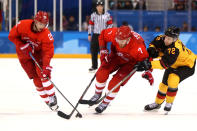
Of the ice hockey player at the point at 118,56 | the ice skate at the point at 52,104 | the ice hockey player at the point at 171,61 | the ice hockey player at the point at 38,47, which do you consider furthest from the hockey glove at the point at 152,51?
the ice skate at the point at 52,104

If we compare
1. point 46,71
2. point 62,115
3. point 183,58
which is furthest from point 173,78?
point 46,71

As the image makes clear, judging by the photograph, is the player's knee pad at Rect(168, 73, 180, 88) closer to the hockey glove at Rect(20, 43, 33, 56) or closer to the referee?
the hockey glove at Rect(20, 43, 33, 56)

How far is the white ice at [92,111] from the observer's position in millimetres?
3506

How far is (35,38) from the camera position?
3.98 m

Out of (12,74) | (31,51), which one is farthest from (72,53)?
(31,51)

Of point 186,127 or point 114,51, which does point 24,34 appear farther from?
point 186,127

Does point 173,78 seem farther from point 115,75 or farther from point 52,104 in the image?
point 52,104

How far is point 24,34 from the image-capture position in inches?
158

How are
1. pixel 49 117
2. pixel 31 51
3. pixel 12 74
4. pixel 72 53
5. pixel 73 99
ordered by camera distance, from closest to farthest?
pixel 49 117
pixel 31 51
pixel 73 99
pixel 12 74
pixel 72 53

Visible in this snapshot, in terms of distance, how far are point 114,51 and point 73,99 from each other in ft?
3.20

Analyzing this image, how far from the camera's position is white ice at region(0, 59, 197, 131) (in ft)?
11.5

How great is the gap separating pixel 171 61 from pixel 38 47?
134cm

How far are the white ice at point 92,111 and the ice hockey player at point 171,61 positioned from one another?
27cm

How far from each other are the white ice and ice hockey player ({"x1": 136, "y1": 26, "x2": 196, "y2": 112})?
0.27m
